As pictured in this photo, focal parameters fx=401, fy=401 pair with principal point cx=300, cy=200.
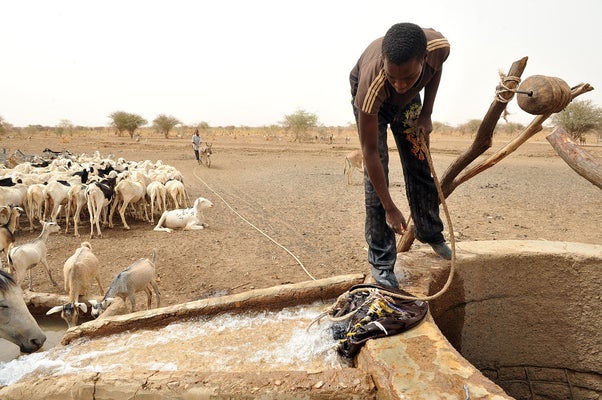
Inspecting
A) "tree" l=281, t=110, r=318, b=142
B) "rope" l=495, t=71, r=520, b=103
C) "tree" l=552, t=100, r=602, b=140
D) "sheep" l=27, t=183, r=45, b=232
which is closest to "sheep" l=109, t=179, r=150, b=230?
"sheep" l=27, t=183, r=45, b=232

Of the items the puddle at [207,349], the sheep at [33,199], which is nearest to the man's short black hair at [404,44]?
the puddle at [207,349]

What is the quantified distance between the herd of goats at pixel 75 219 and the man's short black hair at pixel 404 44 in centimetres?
376

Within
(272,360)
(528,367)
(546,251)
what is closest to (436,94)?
(546,251)

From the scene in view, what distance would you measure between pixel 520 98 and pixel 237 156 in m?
25.1

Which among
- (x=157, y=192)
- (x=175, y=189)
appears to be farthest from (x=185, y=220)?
(x=175, y=189)

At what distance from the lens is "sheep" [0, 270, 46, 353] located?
3.57 meters

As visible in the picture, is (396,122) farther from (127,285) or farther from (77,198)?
(77,198)

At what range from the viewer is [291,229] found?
30.0ft

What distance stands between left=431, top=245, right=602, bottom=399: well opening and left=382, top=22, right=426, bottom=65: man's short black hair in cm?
172

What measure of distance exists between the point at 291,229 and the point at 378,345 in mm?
7073

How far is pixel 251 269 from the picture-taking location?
22.3 ft

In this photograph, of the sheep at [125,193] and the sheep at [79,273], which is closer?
the sheep at [79,273]

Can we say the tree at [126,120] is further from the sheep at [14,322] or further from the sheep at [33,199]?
the sheep at [14,322]

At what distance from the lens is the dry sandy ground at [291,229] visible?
21.9 feet
